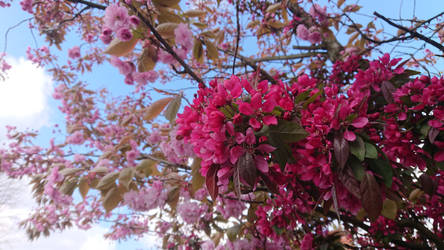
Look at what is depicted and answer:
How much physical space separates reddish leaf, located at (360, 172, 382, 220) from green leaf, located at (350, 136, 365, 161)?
0.05m

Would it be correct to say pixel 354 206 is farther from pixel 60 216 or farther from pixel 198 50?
pixel 60 216

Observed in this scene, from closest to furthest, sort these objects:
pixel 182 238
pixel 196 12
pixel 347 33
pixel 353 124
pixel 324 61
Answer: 1. pixel 353 124
2. pixel 196 12
3. pixel 347 33
4. pixel 182 238
5. pixel 324 61

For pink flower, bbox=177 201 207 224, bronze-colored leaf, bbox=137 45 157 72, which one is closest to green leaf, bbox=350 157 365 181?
bronze-colored leaf, bbox=137 45 157 72

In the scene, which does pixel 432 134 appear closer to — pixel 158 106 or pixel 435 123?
pixel 435 123

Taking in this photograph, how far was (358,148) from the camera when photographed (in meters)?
0.42

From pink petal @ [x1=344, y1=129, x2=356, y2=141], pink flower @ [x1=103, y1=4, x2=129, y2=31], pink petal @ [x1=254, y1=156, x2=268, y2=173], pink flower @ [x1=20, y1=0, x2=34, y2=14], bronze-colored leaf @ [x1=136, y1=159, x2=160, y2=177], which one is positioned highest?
pink flower @ [x1=20, y1=0, x2=34, y2=14]

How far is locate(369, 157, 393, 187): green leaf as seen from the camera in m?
0.42

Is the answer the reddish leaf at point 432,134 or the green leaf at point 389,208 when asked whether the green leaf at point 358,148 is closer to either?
the reddish leaf at point 432,134

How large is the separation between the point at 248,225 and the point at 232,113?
975 millimetres

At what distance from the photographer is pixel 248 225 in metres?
1.24

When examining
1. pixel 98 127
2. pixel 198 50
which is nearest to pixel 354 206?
pixel 198 50

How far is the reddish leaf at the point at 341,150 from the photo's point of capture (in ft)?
1.29

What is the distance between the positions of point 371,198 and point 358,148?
0.09m

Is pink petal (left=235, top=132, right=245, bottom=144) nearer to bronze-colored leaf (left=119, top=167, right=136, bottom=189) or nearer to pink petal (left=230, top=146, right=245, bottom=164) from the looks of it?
pink petal (left=230, top=146, right=245, bottom=164)
